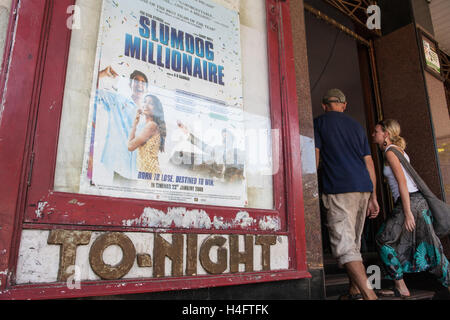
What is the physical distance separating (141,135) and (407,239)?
2482mm

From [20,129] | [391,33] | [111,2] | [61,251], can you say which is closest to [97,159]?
[20,129]

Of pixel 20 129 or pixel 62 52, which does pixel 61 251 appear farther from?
pixel 62 52

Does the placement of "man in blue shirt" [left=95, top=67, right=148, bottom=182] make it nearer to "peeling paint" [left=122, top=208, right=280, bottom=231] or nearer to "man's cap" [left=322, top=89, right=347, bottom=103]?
"peeling paint" [left=122, top=208, right=280, bottom=231]

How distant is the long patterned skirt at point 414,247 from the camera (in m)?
2.73

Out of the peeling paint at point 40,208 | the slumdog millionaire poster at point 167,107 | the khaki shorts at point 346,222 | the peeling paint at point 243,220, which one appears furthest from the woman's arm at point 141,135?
the khaki shorts at point 346,222

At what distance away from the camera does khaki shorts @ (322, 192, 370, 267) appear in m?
2.40

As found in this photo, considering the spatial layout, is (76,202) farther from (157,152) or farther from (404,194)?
(404,194)

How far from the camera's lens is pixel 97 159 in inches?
61.5

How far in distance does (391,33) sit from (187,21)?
3495 mm

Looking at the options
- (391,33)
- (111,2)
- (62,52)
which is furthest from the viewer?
(391,33)

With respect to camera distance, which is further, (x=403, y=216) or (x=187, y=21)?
(x=403, y=216)

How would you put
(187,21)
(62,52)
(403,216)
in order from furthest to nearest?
(403,216)
(187,21)
(62,52)

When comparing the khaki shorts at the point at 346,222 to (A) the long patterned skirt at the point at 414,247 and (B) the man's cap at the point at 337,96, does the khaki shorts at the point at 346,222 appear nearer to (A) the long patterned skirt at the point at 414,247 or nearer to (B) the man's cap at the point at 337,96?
(A) the long patterned skirt at the point at 414,247

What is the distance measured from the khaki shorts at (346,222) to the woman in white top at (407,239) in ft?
1.44
